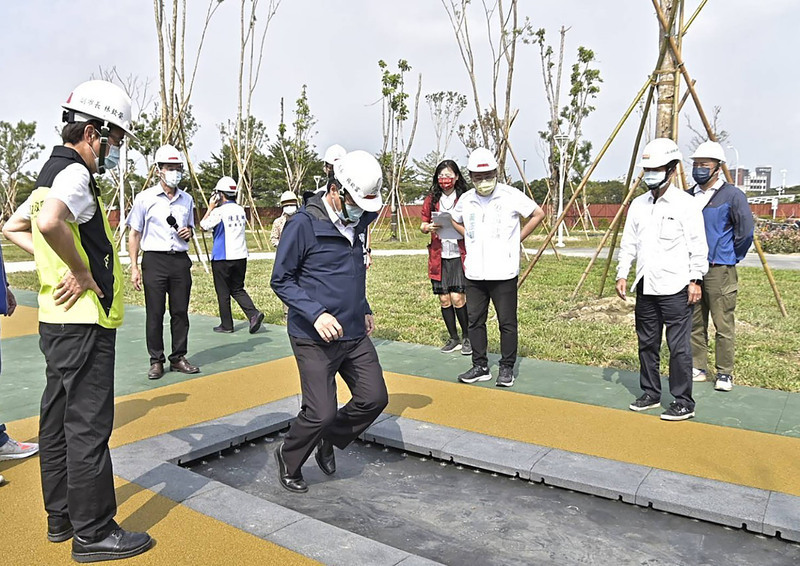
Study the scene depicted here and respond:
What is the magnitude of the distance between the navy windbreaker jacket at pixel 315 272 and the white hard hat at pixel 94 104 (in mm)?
947

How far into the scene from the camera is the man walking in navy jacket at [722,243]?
18.0 feet

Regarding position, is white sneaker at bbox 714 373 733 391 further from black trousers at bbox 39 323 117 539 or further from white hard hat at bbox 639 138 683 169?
black trousers at bbox 39 323 117 539

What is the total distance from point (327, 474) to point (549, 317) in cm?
553

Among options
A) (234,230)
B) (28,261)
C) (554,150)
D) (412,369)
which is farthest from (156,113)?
(412,369)

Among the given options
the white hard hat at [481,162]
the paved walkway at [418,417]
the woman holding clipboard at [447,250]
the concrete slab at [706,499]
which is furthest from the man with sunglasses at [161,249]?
the concrete slab at [706,499]

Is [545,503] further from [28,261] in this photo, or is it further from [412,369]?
[28,261]

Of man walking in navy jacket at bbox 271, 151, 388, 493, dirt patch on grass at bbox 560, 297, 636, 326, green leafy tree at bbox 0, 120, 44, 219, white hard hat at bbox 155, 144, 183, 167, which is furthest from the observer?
green leafy tree at bbox 0, 120, 44, 219

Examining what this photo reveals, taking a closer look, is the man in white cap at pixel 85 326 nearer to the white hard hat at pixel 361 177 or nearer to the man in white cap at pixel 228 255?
the white hard hat at pixel 361 177

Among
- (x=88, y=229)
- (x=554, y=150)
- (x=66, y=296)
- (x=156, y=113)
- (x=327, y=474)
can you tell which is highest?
(x=156, y=113)

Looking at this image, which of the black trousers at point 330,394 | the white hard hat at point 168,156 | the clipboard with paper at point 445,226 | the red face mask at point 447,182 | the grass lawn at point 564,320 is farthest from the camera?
the red face mask at point 447,182

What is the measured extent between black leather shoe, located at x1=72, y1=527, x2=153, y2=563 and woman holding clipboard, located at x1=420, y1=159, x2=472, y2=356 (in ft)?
13.7

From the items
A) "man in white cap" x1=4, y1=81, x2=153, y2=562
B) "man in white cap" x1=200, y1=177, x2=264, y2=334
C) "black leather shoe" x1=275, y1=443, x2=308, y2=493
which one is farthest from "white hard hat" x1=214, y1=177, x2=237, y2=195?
"man in white cap" x1=4, y1=81, x2=153, y2=562

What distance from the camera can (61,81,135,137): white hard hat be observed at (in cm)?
279

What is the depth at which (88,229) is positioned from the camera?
279 cm
